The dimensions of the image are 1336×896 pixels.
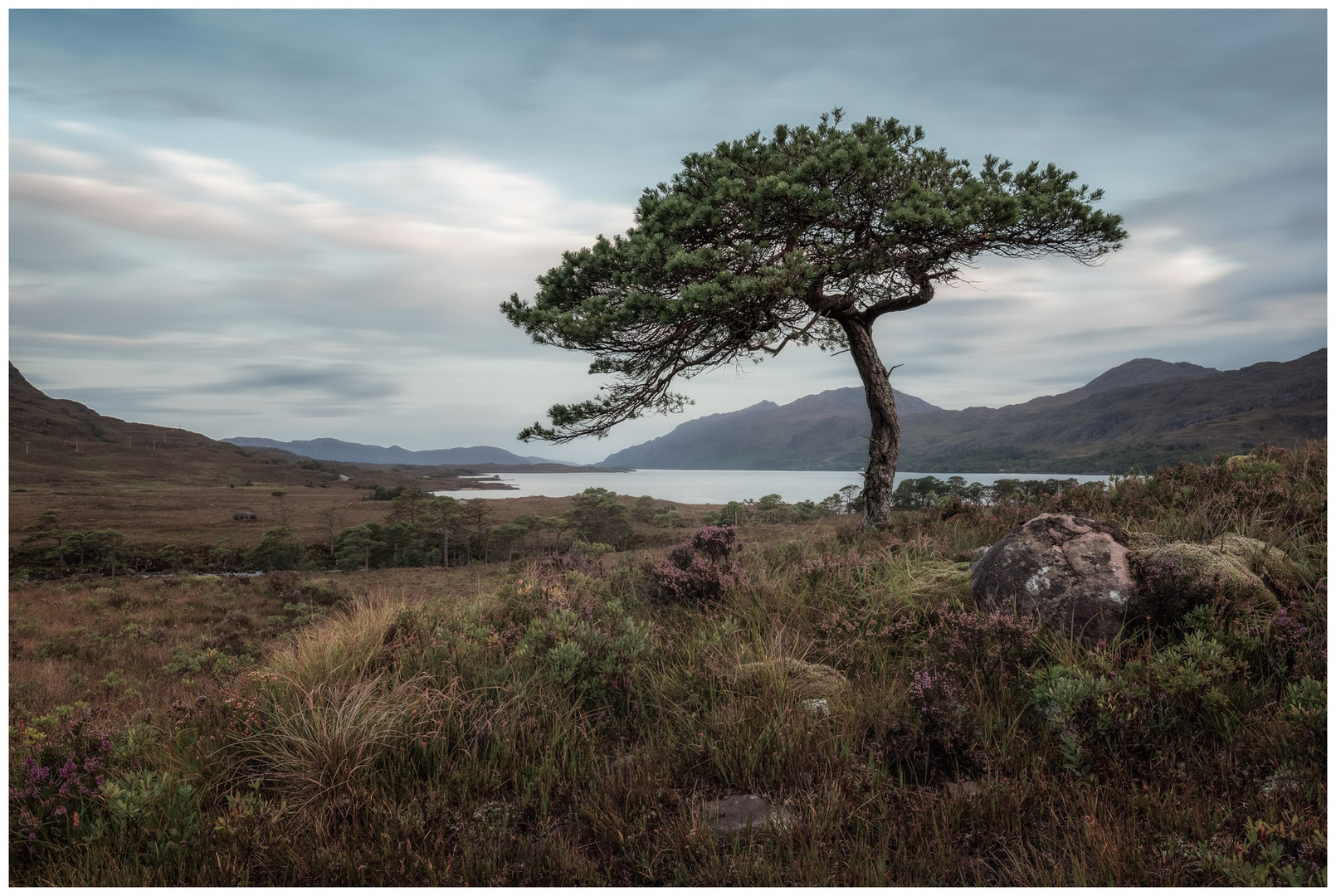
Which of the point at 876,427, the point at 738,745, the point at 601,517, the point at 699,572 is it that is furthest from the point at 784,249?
the point at 601,517

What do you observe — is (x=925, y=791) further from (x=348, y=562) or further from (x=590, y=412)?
(x=348, y=562)

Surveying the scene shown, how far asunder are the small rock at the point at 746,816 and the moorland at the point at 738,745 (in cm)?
4

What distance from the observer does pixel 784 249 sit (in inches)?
464

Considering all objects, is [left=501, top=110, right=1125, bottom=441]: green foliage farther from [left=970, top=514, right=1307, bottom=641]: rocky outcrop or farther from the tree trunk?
[left=970, top=514, right=1307, bottom=641]: rocky outcrop

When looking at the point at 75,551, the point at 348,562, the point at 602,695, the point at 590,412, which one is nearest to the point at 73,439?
the point at 75,551

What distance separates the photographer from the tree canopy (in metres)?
10.4

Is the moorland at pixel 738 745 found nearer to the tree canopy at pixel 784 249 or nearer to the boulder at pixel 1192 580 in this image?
the boulder at pixel 1192 580

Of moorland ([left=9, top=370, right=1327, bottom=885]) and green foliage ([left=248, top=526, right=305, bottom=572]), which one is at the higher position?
moorland ([left=9, top=370, right=1327, bottom=885])

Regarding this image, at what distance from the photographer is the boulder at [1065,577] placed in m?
4.60

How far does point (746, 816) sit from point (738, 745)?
48 cm

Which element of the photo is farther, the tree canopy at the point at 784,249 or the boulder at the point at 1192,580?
the tree canopy at the point at 784,249

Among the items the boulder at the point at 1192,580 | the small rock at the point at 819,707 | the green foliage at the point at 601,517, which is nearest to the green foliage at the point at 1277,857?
the small rock at the point at 819,707

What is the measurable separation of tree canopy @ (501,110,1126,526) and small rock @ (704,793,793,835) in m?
8.07

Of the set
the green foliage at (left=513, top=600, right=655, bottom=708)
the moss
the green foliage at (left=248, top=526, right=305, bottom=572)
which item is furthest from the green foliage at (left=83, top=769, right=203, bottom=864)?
the green foliage at (left=248, top=526, right=305, bottom=572)
